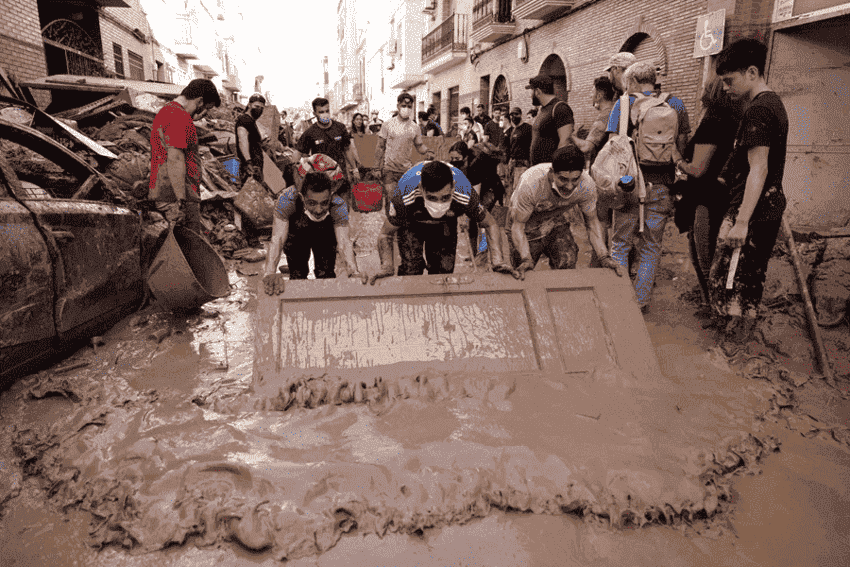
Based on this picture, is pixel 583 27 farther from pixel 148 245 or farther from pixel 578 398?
pixel 578 398

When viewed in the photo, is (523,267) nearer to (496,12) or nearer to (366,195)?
(366,195)

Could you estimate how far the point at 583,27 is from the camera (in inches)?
461

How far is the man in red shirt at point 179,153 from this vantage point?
14.8 ft

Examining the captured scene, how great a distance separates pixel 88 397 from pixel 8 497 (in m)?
0.92

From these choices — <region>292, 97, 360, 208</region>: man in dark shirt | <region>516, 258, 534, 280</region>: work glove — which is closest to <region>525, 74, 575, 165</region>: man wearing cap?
<region>516, 258, 534, 280</region>: work glove

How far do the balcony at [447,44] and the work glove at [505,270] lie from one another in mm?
17724

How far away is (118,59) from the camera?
14.8m

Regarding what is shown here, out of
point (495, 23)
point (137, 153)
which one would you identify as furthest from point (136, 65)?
point (137, 153)

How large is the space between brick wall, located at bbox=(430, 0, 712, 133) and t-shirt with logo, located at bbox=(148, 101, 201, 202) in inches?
281

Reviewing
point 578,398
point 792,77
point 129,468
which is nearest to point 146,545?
point 129,468

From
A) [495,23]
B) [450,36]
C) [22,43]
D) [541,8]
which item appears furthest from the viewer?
[450,36]

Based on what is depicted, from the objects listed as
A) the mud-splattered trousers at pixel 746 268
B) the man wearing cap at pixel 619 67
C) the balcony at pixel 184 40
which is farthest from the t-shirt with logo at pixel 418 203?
the balcony at pixel 184 40

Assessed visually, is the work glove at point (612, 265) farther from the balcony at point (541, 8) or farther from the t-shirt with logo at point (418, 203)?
the balcony at point (541, 8)

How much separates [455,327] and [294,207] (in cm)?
139
